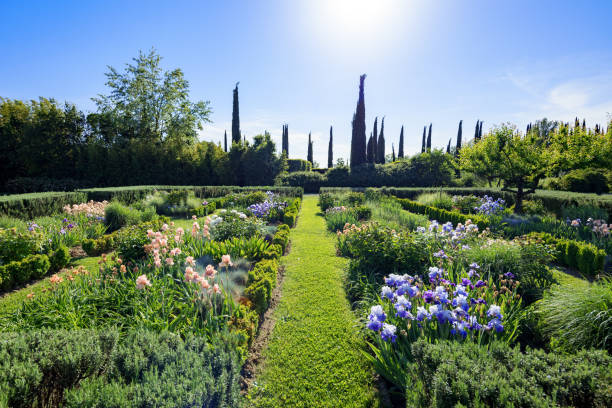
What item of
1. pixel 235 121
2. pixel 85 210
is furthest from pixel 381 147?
pixel 85 210

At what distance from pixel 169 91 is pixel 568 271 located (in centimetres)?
2858

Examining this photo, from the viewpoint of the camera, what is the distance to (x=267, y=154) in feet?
75.6

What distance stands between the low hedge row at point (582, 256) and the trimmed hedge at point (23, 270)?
9827mm

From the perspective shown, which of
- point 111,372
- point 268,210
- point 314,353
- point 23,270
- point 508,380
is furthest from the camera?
point 268,210

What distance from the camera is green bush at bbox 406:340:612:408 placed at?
1.56 metres

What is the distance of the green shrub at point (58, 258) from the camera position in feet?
17.4

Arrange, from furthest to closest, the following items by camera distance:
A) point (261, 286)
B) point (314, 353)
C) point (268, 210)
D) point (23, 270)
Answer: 1. point (268, 210)
2. point (23, 270)
3. point (261, 286)
4. point (314, 353)

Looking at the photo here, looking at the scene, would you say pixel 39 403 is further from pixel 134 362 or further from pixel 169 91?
pixel 169 91

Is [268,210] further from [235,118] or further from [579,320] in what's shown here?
[235,118]

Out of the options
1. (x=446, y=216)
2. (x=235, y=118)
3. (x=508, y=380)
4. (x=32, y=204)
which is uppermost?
(x=235, y=118)

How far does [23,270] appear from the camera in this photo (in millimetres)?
4613

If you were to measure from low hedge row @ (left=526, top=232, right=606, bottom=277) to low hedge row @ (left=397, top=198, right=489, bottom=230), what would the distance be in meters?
1.78

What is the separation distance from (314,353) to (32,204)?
34.3ft

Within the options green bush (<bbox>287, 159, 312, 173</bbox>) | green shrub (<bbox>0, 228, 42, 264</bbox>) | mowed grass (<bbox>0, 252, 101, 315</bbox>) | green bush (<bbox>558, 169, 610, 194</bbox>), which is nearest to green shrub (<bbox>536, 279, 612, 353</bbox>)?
mowed grass (<bbox>0, 252, 101, 315</bbox>)
